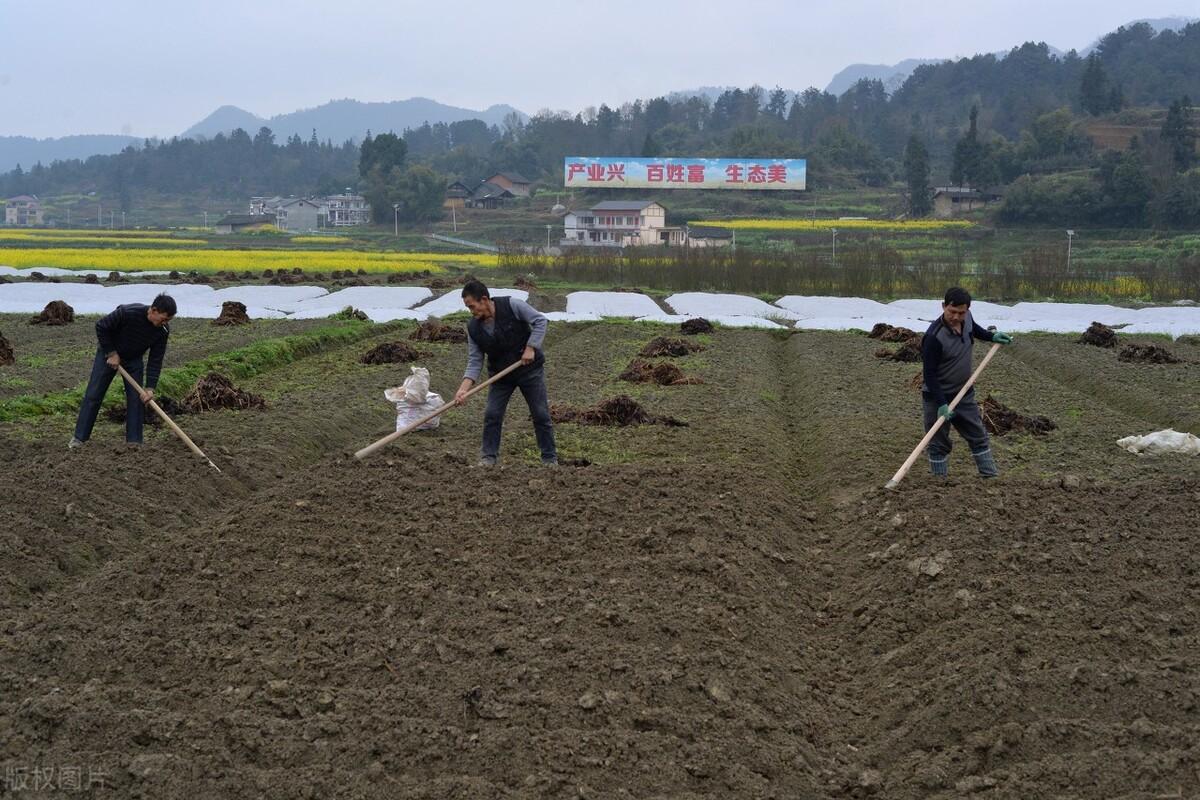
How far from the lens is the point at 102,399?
10.0m

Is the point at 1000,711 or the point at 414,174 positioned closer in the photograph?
the point at 1000,711

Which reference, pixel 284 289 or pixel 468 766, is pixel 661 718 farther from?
pixel 284 289

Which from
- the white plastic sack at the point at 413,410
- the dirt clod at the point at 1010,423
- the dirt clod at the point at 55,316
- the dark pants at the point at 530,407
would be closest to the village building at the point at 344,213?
the dirt clod at the point at 55,316

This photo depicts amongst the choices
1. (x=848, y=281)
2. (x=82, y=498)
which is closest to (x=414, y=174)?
(x=848, y=281)

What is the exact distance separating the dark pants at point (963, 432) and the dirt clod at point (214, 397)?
7023 mm

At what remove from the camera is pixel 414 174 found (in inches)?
3344

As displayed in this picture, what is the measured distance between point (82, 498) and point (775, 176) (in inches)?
3081

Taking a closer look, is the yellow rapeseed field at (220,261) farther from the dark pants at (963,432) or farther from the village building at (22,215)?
the village building at (22,215)

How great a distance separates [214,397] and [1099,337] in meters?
16.2

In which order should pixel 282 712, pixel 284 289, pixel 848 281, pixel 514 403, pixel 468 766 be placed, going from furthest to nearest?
pixel 848 281, pixel 284 289, pixel 514 403, pixel 282 712, pixel 468 766

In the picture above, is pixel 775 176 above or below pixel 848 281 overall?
above

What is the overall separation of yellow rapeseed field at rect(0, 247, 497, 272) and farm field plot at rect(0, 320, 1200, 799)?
3240 centimetres

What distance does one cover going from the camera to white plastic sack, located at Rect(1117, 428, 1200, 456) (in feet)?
35.6

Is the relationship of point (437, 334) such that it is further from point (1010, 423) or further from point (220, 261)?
point (220, 261)
